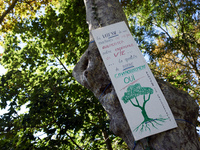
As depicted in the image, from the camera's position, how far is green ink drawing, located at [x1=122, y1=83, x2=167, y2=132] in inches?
55.6

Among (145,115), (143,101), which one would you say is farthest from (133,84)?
(145,115)

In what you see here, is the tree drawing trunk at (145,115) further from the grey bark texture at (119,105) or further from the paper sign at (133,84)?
the grey bark texture at (119,105)

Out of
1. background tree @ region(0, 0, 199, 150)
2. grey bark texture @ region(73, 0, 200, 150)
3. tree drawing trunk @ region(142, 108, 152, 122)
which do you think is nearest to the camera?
grey bark texture @ region(73, 0, 200, 150)

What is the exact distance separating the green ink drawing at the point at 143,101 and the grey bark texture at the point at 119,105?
0.10 m

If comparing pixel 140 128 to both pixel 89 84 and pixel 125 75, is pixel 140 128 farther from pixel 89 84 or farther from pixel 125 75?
pixel 89 84

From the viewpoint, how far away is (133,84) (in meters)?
1.59

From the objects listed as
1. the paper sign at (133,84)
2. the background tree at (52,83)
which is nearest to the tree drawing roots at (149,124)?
the paper sign at (133,84)

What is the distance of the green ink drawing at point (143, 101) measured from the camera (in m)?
1.41

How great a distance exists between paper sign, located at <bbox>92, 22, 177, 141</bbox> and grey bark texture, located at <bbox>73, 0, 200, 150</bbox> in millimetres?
71

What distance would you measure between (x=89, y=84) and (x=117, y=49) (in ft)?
1.69

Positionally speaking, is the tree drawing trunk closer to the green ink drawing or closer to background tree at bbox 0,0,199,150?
the green ink drawing

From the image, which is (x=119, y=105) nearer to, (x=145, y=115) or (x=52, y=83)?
(x=145, y=115)

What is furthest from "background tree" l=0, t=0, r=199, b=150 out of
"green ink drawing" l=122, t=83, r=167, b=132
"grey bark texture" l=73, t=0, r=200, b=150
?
"green ink drawing" l=122, t=83, r=167, b=132

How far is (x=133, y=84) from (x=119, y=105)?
252mm
